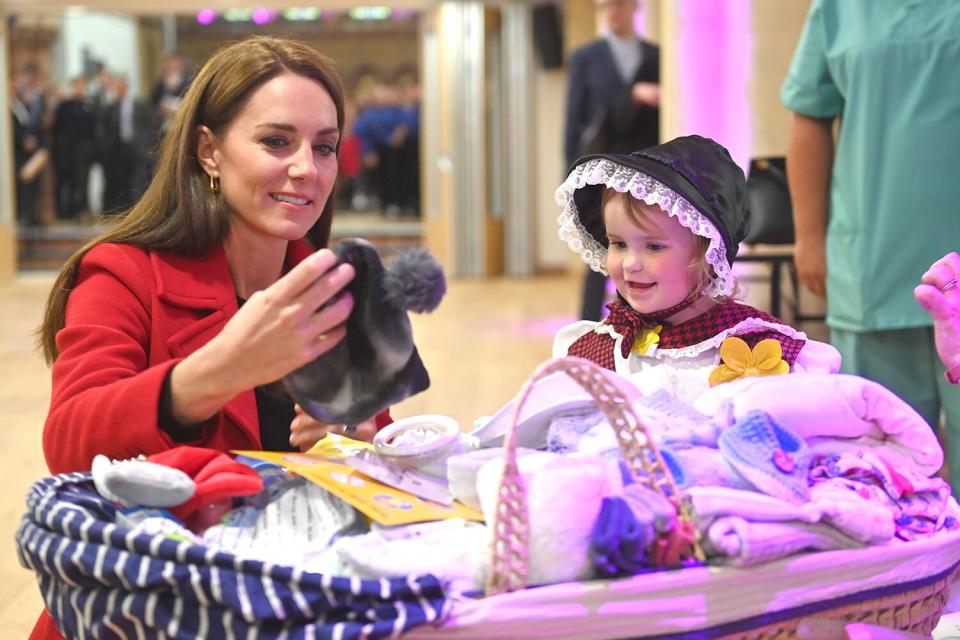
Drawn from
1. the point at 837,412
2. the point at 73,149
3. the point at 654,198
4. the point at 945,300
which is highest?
the point at 73,149

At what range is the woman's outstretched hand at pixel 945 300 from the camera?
5.14 feet

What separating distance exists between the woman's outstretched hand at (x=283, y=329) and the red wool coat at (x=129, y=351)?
131 millimetres

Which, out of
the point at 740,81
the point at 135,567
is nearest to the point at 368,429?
the point at 135,567

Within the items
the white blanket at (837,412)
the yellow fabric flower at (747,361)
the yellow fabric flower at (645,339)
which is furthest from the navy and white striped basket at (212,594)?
the yellow fabric flower at (645,339)

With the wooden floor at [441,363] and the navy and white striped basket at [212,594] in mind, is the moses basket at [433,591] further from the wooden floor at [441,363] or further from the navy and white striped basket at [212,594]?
the wooden floor at [441,363]

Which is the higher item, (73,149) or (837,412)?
(73,149)

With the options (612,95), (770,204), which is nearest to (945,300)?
(770,204)

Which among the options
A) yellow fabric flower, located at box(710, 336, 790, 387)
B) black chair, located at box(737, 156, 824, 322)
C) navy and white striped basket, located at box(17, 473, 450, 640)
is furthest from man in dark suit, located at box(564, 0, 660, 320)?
navy and white striped basket, located at box(17, 473, 450, 640)

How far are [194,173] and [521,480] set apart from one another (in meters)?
0.85

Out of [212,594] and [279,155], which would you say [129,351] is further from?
[212,594]

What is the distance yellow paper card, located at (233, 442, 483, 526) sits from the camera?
49.7 inches

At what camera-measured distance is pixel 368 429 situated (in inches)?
66.0

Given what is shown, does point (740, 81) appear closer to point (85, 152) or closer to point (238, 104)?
point (238, 104)

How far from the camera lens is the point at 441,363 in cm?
602
